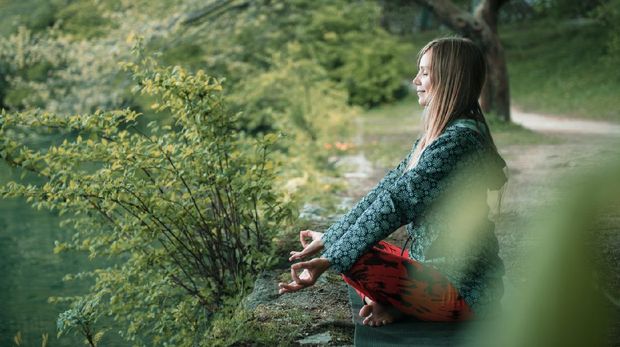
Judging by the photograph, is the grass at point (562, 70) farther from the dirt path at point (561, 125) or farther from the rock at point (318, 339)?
the rock at point (318, 339)

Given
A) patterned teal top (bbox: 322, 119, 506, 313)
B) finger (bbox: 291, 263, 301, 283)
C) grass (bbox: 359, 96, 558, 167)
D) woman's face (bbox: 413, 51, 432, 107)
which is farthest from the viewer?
grass (bbox: 359, 96, 558, 167)

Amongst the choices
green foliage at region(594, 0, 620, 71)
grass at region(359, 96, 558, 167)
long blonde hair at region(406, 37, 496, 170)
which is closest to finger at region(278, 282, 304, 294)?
long blonde hair at region(406, 37, 496, 170)

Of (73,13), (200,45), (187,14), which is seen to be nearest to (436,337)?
(187,14)

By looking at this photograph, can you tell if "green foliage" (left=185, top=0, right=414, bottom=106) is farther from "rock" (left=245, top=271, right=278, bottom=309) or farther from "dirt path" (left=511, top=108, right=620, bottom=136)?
"rock" (left=245, top=271, right=278, bottom=309)

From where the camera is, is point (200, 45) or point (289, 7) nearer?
point (200, 45)

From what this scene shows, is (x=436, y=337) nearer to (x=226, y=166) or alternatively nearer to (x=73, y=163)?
(x=226, y=166)

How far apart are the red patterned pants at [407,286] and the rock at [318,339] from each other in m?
0.24

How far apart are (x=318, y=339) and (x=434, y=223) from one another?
0.62 metres

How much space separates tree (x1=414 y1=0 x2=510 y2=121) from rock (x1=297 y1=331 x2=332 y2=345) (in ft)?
30.8

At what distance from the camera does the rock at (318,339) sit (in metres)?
2.88

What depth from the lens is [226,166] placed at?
4.14 meters

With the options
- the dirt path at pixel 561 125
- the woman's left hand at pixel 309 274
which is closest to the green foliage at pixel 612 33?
the dirt path at pixel 561 125

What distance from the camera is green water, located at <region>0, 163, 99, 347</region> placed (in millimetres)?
6008

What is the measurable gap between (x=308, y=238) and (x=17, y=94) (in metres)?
11.4
